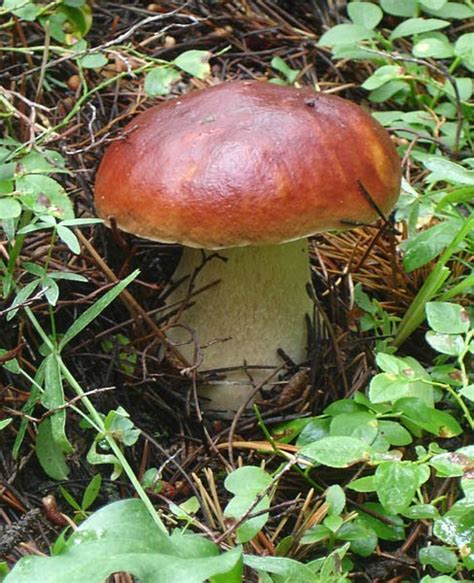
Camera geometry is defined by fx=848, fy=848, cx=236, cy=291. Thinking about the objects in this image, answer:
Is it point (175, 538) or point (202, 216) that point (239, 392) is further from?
point (175, 538)

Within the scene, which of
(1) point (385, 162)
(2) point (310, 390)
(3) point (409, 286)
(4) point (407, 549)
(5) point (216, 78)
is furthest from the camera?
(5) point (216, 78)

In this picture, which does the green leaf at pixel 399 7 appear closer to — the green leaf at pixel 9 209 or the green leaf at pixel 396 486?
the green leaf at pixel 9 209

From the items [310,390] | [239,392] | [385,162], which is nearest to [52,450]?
[239,392]

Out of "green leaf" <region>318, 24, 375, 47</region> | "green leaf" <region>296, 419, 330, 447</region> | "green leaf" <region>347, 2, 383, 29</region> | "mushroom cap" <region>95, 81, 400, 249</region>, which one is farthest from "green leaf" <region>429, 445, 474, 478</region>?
"green leaf" <region>347, 2, 383, 29</region>

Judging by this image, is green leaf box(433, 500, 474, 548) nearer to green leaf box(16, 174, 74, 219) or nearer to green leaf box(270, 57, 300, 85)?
green leaf box(16, 174, 74, 219)

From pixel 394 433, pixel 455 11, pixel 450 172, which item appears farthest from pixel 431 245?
pixel 455 11
